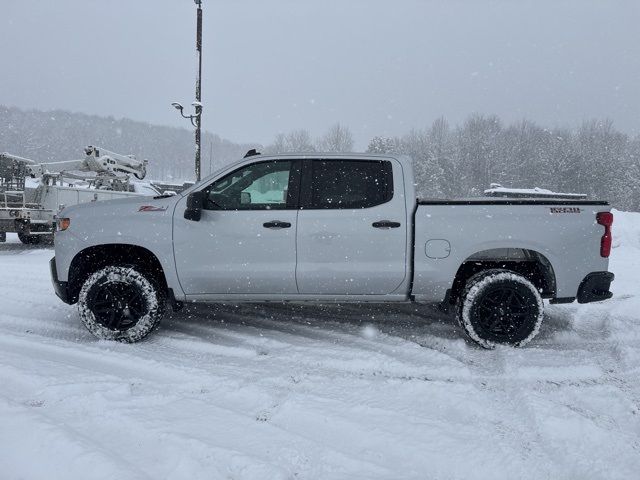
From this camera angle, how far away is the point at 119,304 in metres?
4.18

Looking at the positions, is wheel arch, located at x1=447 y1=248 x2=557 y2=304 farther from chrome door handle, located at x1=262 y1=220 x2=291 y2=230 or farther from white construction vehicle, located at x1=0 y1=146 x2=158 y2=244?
white construction vehicle, located at x1=0 y1=146 x2=158 y2=244

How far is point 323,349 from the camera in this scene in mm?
4023

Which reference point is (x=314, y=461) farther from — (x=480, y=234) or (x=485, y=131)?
(x=485, y=131)

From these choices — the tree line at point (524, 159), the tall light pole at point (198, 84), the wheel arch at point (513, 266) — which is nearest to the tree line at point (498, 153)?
the tree line at point (524, 159)

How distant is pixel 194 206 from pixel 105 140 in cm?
14524

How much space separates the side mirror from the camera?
13.1 ft

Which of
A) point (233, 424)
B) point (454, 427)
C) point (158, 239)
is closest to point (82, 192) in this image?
point (158, 239)

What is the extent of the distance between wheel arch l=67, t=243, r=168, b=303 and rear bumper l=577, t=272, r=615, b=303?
4.03 m

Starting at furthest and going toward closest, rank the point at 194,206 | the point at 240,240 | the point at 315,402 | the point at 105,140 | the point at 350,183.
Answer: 1. the point at 105,140
2. the point at 350,183
3. the point at 240,240
4. the point at 194,206
5. the point at 315,402

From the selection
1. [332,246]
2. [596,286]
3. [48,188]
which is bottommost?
[596,286]

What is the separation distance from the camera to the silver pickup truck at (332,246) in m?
4.06

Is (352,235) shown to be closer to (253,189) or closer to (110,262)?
(253,189)

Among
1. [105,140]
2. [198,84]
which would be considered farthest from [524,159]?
[105,140]

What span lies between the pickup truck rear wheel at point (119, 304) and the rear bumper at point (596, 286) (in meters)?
4.04
